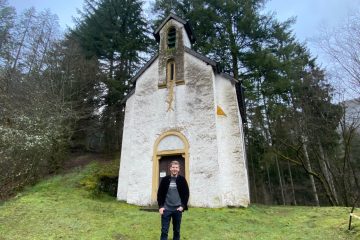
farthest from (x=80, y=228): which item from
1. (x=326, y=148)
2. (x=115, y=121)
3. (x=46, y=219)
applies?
(x=326, y=148)

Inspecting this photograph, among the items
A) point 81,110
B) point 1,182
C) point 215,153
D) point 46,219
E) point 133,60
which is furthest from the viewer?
point 133,60

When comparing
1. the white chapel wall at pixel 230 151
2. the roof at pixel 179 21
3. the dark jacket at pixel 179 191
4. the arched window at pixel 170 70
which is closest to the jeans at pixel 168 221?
the dark jacket at pixel 179 191

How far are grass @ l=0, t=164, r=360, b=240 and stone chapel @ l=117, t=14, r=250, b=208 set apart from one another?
4.91 feet

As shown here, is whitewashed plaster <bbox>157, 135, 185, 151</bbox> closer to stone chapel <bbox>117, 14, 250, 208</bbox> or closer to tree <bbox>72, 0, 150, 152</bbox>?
stone chapel <bbox>117, 14, 250, 208</bbox>

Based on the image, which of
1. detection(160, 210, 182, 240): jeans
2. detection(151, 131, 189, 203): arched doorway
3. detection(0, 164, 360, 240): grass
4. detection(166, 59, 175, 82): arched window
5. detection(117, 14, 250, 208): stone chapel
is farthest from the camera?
detection(166, 59, 175, 82): arched window

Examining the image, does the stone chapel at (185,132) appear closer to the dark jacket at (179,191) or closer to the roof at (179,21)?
the roof at (179,21)

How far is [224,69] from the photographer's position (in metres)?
21.3

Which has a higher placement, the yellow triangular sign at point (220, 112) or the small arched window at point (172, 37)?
the small arched window at point (172, 37)

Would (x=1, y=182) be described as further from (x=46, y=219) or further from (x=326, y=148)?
(x=326, y=148)

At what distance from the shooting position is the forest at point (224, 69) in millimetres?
15922

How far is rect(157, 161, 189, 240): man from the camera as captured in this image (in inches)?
231

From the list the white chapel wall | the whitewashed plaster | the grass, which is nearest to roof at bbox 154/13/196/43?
the white chapel wall

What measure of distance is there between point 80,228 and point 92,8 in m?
22.4

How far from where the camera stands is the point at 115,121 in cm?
2262
